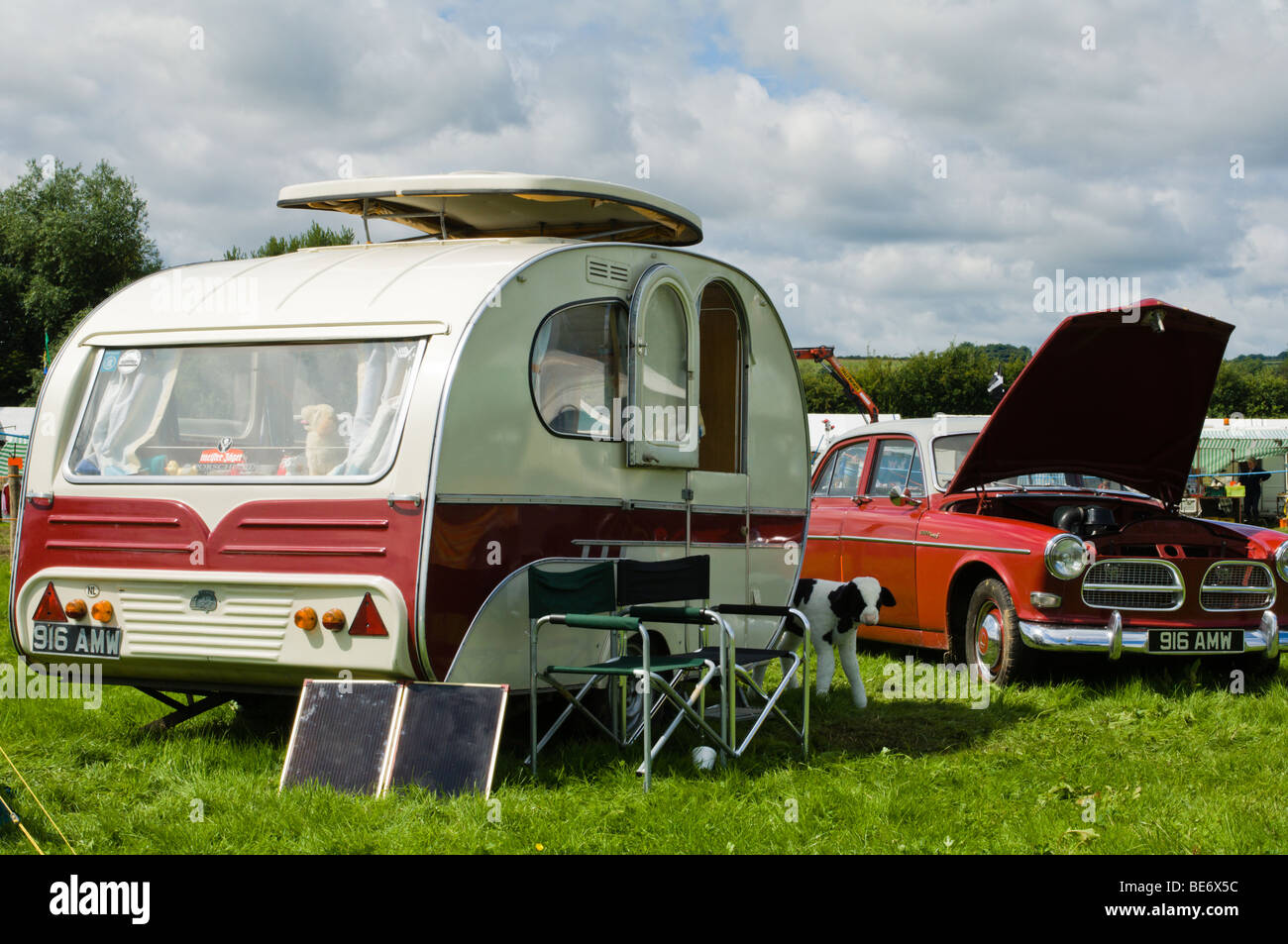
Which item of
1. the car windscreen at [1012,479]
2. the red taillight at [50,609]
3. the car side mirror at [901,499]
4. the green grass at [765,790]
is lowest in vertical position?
the green grass at [765,790]

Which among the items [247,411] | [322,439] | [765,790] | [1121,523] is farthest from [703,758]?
[1121,523]

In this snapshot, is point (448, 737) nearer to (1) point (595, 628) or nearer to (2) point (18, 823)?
(1) point (595, 628)

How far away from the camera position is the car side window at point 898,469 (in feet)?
32.4

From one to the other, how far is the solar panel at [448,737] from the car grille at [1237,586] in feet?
16.0

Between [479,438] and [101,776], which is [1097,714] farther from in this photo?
[101,776]

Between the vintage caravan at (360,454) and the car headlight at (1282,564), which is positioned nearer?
the vintage caravan at (360,454)

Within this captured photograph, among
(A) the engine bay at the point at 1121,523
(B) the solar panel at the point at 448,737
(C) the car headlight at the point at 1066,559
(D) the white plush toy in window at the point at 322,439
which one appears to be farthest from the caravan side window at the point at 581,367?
(A) the engine bay at the point at 1121,523

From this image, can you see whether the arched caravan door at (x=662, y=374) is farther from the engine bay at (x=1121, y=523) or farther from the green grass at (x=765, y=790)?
the engine bay at (x=1121, y=523)

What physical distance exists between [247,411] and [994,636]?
4996 millimetres

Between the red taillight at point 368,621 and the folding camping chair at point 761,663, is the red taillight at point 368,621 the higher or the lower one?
the higher one

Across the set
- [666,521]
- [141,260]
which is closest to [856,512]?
[666,521]

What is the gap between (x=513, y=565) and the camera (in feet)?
19.6

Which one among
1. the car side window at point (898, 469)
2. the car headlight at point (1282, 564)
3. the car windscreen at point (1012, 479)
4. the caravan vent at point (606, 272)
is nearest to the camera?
the caravan vent at point (606, 272)

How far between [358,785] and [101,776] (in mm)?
1390
